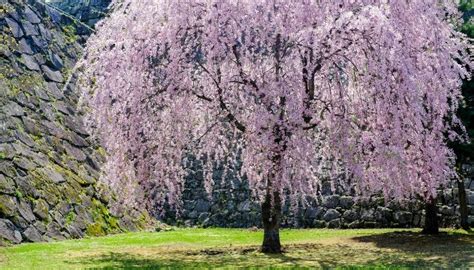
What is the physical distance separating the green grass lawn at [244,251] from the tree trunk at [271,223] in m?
0.34

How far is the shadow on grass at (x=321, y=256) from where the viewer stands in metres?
11.6

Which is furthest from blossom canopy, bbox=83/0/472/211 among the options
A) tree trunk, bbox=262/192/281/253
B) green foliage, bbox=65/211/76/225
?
green foliage, bbox=65/211/76/225

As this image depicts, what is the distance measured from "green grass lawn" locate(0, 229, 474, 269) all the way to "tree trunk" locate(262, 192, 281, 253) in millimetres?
336

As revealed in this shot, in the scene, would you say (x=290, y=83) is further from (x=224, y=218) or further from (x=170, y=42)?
(x=224, y=218)

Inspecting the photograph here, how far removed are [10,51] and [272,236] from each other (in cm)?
1188

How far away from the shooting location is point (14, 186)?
647 inches

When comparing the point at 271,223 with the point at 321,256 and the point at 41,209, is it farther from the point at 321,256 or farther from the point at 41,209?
the point at 41,209

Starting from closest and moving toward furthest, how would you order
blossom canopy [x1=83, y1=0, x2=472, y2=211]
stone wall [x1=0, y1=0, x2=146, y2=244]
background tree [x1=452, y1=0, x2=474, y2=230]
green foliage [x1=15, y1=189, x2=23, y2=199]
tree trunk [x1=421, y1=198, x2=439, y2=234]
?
blossom canopy [x1=83, y1=0, x2=472, y2=211] < background tree [x1=452, y1=0, x2=474, y2=230] < green foliage [x1=15, y1=189, x2=23, y2=199] < stone wall [x1=0, y1=0, x2=146, y2=244] < tree trunk [x1=421, y1=198, x2=439, y2=234]

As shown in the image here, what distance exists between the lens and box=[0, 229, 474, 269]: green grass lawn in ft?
38.8

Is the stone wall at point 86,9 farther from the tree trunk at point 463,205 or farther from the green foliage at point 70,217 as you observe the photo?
the tree trunk at point 463,205

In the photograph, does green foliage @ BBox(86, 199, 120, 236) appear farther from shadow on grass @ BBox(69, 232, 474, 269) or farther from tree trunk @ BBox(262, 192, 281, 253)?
tree trunk @ BBox(262, 192, 281, 253)

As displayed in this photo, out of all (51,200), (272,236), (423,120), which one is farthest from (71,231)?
(423,120)

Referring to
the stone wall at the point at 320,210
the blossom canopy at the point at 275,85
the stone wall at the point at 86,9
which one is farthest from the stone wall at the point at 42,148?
the stone wall at the point at 86,9

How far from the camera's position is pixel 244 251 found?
1430 centimetres
